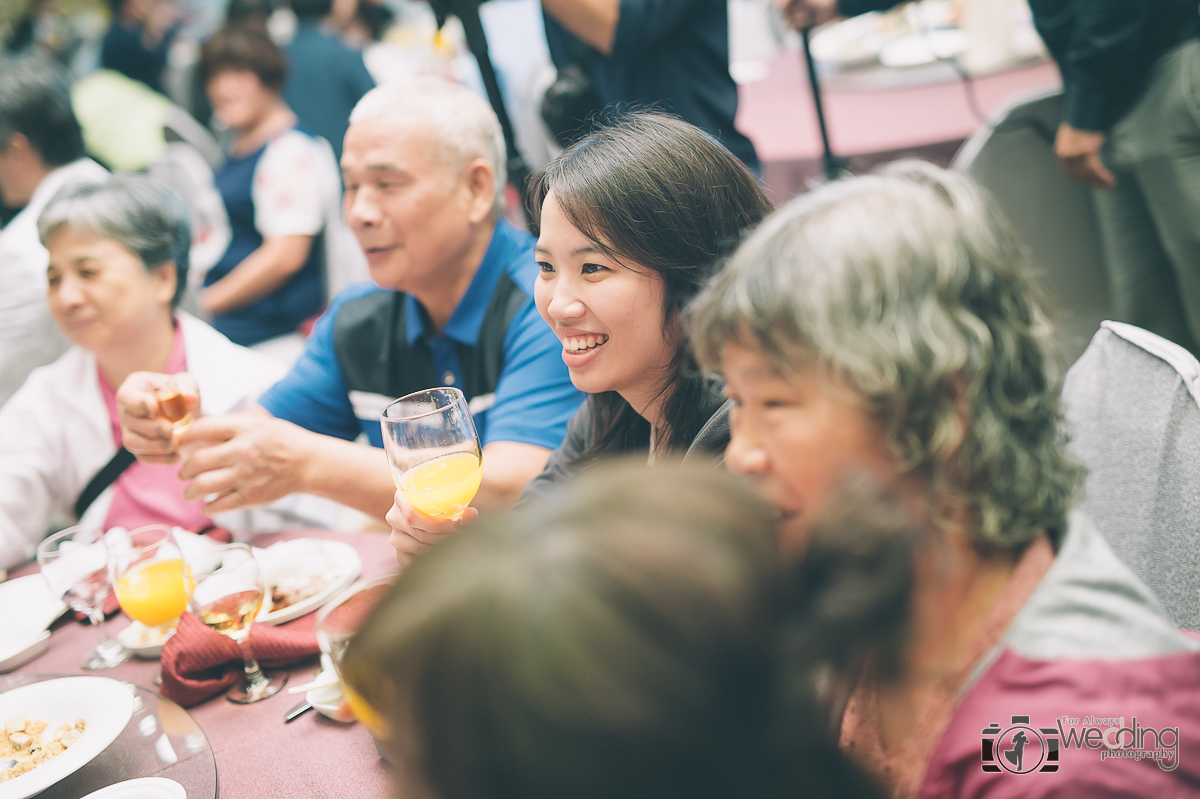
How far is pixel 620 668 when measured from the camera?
1.53 ft

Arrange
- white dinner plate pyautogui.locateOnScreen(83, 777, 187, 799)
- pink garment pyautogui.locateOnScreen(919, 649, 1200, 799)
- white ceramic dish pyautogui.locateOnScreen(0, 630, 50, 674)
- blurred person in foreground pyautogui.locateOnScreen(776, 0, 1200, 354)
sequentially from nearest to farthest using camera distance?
pink garment pyautogui.locateOnScreen(919, 649, 1200, 799)
white dinner plate pyautogui.locateOnScreen(83, 777, 187, 799)
white ceramic dish pyautogui.locateOnScreen(0, 630, 50, 674)
blurred person in foreground pyautogui.locateOnScreen(776, 0, 1200, 354)

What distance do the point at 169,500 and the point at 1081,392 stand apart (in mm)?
1947

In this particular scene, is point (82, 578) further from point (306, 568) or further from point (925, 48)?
point (925, 48)

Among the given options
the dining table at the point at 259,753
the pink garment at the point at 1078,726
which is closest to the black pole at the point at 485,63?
the dining table at the point at 259,753

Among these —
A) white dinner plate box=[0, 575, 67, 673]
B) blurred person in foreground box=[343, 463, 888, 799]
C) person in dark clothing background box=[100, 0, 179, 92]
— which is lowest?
white dinner plate box=[0, 575, 67, 673]

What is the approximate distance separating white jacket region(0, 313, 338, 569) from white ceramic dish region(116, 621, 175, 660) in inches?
22.0

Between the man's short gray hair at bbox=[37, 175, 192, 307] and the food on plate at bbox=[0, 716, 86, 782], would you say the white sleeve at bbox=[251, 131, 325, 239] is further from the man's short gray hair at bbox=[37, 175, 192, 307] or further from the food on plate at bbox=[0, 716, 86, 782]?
the food on plate at bbox=[0, 716, 86, 782]

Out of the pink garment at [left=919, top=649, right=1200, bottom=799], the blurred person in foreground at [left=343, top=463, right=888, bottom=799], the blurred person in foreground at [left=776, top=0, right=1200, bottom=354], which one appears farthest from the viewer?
the blurred person in foreground at [left=776, top=0, right=1200, bottom=354]

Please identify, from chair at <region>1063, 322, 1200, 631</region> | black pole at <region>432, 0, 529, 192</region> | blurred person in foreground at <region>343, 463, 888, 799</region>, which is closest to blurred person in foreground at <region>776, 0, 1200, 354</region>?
chair at <region>1063, 322, 1200, 631</region>

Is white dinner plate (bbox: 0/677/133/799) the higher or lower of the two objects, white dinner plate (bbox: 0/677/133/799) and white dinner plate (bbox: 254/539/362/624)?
the higher

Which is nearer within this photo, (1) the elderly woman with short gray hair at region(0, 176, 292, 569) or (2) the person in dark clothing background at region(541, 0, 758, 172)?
(1) the elderly woman with short gray hair at region(0, 176, 292, 569)

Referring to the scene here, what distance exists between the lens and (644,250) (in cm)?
124

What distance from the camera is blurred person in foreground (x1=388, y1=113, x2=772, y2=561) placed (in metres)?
1.23

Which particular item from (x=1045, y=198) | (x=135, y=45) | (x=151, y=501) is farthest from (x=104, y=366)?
(x=135, y=45)
